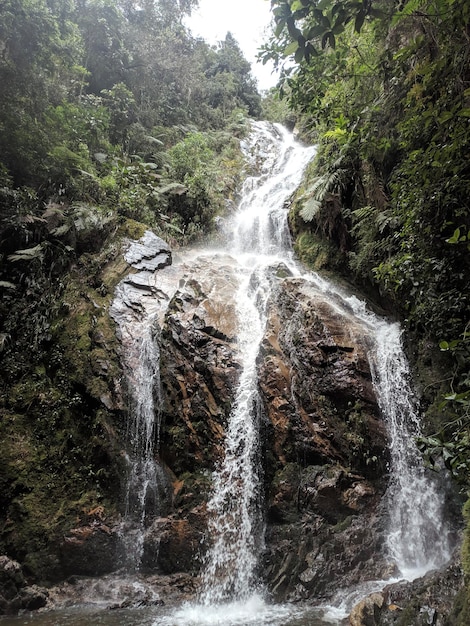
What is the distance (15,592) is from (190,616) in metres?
2.83

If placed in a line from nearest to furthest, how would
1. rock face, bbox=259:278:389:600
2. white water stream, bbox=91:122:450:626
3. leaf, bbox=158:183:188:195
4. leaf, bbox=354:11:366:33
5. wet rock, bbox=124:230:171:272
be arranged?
leaf, bbox=354:11:366:33
white water stream, bbox=91:122:450:626
rock face, bbox=259:278:389:600
wet rock, bbox=124:230:171:272
leaf, bbox=158:183:188:195

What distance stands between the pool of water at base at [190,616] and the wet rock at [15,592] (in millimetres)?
159

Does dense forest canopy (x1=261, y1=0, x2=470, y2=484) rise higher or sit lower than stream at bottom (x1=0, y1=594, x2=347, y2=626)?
higher

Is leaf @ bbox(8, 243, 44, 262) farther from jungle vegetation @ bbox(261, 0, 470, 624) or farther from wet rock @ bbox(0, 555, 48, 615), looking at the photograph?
jungle vegetation @ bbox(261, 0, 470, 624)

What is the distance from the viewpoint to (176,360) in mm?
8227

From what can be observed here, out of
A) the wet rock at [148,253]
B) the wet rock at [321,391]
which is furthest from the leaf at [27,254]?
the wet rock at [321,391]

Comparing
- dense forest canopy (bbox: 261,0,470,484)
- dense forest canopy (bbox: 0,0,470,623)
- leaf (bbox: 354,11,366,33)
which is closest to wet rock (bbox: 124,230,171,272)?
dense forest canopy (bbox: 0,0,470,623)

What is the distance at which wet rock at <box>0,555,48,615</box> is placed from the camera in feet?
19.1

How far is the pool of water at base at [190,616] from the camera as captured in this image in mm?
5109

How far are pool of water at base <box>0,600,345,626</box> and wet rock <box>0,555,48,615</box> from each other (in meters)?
0.16

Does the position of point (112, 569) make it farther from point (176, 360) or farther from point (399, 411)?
point (399, 411)

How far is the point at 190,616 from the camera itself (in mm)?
5512

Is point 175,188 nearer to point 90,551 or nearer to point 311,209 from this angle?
point 311,209

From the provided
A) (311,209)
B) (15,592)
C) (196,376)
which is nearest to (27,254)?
(196,376)
